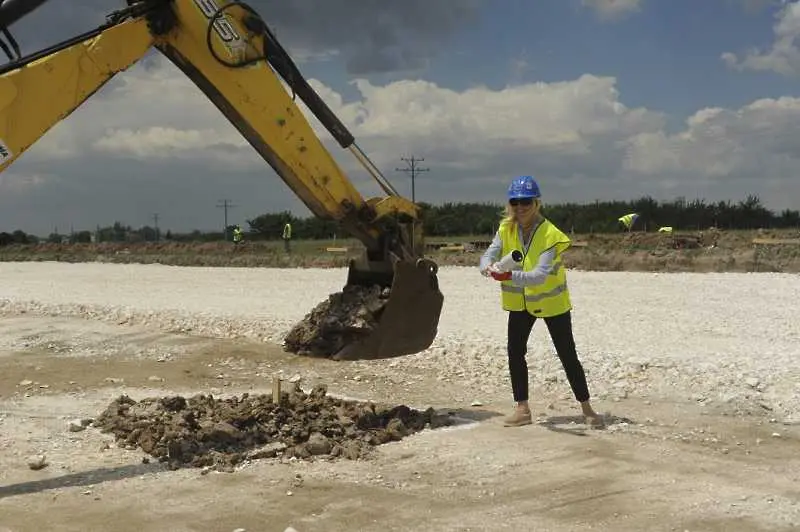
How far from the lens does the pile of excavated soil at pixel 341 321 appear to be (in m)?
7.68

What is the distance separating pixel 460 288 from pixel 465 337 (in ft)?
27.3

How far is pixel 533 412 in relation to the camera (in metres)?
7.64

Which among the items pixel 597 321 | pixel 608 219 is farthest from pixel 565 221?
pixel 597 321

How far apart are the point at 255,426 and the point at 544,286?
240 cm

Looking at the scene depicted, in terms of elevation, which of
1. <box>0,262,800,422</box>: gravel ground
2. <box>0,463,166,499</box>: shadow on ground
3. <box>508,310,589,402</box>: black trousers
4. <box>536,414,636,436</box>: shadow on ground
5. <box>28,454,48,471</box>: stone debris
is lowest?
<box>0,463,166,499</box>: shadow on ground

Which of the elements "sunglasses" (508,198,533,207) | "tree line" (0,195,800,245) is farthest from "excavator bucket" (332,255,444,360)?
"tree line" (0,195,800,245)

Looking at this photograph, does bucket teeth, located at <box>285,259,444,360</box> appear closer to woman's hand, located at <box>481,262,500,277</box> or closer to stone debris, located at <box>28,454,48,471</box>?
woman's hand, located at <box>481,262,500,277</box>

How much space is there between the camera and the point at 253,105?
7113mm

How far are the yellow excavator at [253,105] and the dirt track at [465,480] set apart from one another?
117cm

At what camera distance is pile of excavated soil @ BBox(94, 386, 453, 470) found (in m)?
6.35

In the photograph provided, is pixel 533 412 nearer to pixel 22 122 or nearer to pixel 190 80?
pixel 190 80

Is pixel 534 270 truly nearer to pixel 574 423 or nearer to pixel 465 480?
pixel 574 423

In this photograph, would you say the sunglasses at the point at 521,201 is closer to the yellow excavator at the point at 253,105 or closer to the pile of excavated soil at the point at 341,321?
the yellow excavator at the point at 253,105

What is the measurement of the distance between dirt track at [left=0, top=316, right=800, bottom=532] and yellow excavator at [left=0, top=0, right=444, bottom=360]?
1168 mm
